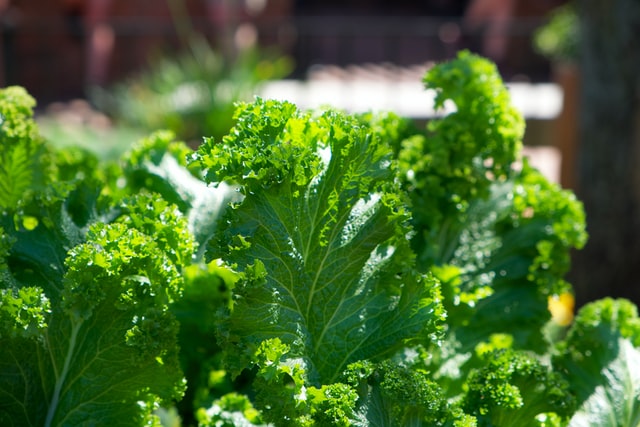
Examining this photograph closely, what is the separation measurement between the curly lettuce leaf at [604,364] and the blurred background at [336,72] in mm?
2746

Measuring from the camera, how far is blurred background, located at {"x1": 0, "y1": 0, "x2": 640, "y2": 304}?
573cm

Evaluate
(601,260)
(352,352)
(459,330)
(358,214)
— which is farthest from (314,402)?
(601,260)

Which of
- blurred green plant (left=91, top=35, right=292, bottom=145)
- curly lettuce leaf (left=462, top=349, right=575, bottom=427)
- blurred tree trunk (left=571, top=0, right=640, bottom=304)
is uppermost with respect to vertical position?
blurred green plant (left=91, top=35, right=292, bottom=145)

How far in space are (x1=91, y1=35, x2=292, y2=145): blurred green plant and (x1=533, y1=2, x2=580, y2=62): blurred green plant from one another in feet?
12.8

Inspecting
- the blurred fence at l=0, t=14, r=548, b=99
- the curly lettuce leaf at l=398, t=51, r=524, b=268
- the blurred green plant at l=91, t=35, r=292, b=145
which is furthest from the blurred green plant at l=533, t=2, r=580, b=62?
the curly lettuce leaf at l=398, t=51, r=524, b=268

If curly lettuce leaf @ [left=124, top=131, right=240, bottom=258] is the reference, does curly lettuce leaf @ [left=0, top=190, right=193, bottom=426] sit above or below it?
below

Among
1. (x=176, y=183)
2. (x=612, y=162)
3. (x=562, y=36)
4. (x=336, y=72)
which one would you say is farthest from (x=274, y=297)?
(x=336, y=72)

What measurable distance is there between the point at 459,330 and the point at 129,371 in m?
0.80

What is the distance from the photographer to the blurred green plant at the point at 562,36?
12.7 meters

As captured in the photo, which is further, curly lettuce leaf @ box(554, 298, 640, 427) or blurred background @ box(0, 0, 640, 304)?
blurred background @ box(0, 0, 640, 304)

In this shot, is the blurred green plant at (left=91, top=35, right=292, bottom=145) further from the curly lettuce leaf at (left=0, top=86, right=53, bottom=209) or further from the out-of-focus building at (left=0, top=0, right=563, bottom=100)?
the curly lettuce leaf at (left=0, top=86, right=53, bottom=209)

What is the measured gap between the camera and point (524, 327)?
2.26 m

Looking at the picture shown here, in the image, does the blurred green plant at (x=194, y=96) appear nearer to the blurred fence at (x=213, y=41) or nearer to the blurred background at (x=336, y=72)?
the blurred background at (x=336, y=72)

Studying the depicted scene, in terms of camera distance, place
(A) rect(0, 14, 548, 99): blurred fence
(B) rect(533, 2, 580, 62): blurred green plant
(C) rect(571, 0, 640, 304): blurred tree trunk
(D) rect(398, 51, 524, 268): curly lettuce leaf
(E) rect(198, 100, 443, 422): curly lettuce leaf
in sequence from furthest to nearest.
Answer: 1. (A) rect(0, 14, 548, 99): blurred fence
2. (B) rect(533, 2, 580, 62): blurred green plant
3. (C) rect(571, 0, 640, 304): blurred tree trunk
4. (D) rect(398, 51, 524, 268): curly lettuce leaf
5. (E) rect(198, 100, 443, 422): curly lettuce leaf
